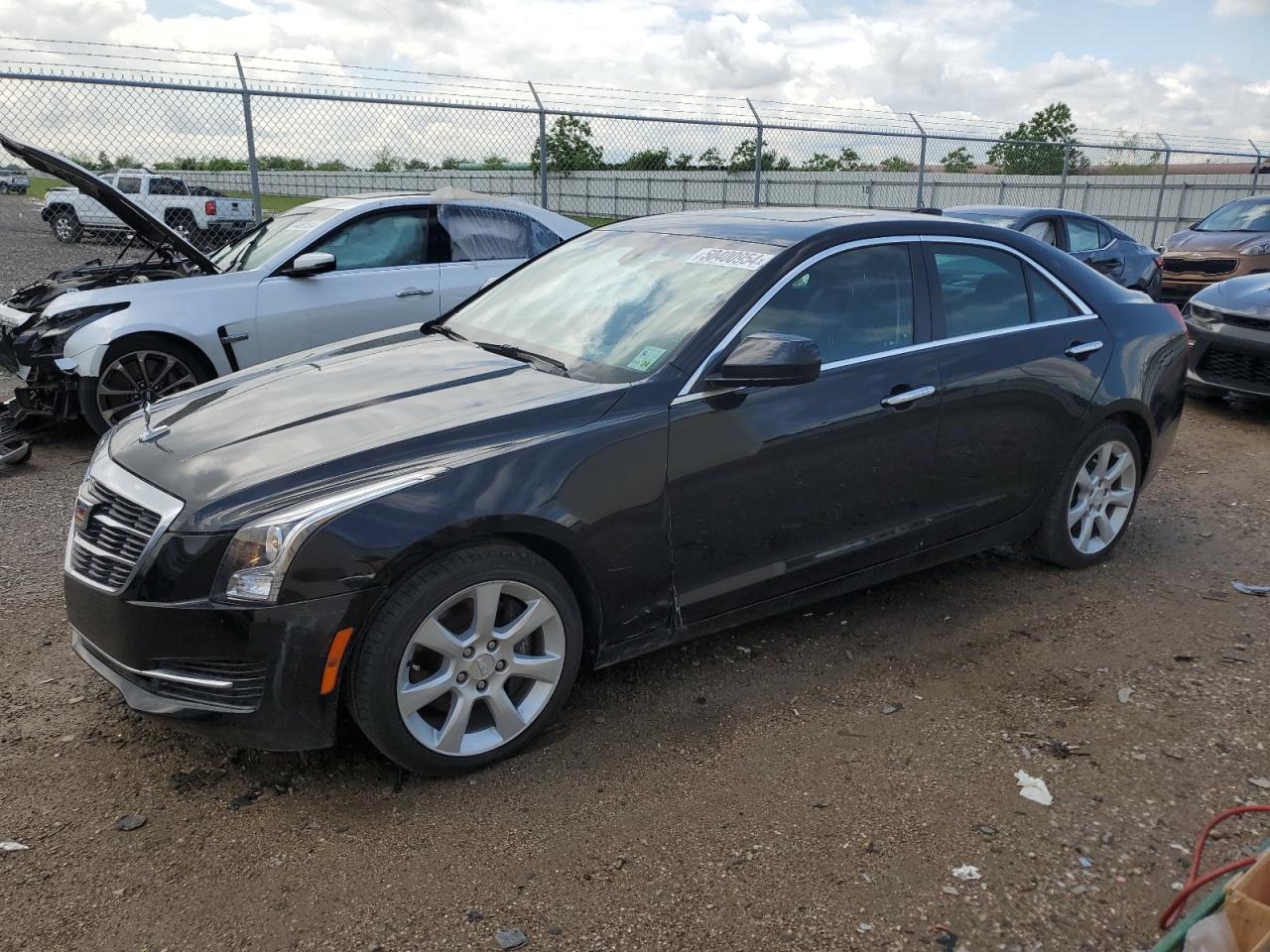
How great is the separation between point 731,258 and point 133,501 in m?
2.19

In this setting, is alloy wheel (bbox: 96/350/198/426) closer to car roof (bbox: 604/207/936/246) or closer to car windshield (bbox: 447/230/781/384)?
car windshield (bbox: 447/230/781/384)

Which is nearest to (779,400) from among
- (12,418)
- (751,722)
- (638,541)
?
(638,541)

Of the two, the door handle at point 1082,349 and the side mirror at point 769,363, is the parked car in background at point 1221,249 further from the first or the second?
the side mirror at point 769,363

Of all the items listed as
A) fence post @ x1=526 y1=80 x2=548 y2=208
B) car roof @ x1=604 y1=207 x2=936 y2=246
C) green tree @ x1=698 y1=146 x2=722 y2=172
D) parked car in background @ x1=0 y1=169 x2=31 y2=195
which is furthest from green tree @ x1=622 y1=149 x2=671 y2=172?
car roof @ x1=604 y1=207 x2=936 y2=246

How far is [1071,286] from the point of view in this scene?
4418mm

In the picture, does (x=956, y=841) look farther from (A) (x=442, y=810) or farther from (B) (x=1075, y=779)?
(A) (x=442, y=810)

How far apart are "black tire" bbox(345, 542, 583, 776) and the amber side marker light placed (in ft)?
0.18

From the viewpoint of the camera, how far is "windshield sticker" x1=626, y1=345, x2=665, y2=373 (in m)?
3.31

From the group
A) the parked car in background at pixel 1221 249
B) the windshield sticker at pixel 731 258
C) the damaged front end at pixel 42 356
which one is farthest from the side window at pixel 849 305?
the parked car in background at pixel 1221 249

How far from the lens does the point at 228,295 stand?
20.8ft

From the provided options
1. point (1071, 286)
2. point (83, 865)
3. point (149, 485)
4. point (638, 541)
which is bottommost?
point (83, 865)

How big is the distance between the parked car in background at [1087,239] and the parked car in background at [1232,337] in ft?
5.70

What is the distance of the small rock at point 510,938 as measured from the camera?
2348mm

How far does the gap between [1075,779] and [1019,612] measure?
132cm
